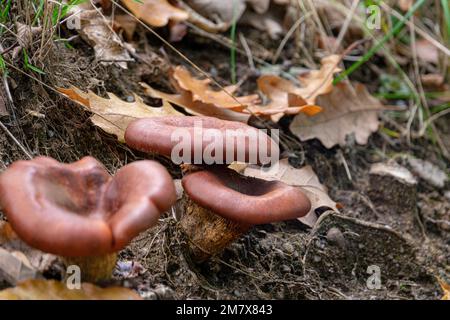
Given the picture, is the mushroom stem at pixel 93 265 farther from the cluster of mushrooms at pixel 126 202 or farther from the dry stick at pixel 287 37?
the dry stick at pixel 287 37

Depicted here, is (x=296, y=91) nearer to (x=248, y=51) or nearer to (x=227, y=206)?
(x=248, y=51)

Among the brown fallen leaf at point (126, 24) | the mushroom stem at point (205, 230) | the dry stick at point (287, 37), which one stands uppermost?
the dry stick at point (287, 37)

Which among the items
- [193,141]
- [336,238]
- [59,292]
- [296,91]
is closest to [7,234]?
[59,292]

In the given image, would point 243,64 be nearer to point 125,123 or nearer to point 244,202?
point 125,123

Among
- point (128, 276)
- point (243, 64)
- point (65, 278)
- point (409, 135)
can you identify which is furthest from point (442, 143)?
point (65, 278)

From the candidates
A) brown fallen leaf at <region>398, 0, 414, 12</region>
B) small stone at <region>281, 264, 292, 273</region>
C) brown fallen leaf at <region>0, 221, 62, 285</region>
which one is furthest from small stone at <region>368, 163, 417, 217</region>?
brown fallen leaf at <region>0, 221, 62, 285</region>

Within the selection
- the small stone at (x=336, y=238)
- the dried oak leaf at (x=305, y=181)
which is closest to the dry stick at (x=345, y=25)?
the dried oak leaf at (x=305, y=181)

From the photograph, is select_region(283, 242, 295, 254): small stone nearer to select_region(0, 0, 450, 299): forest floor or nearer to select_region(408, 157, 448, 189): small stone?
select_region(0, 0, 450, 299): forest floor
